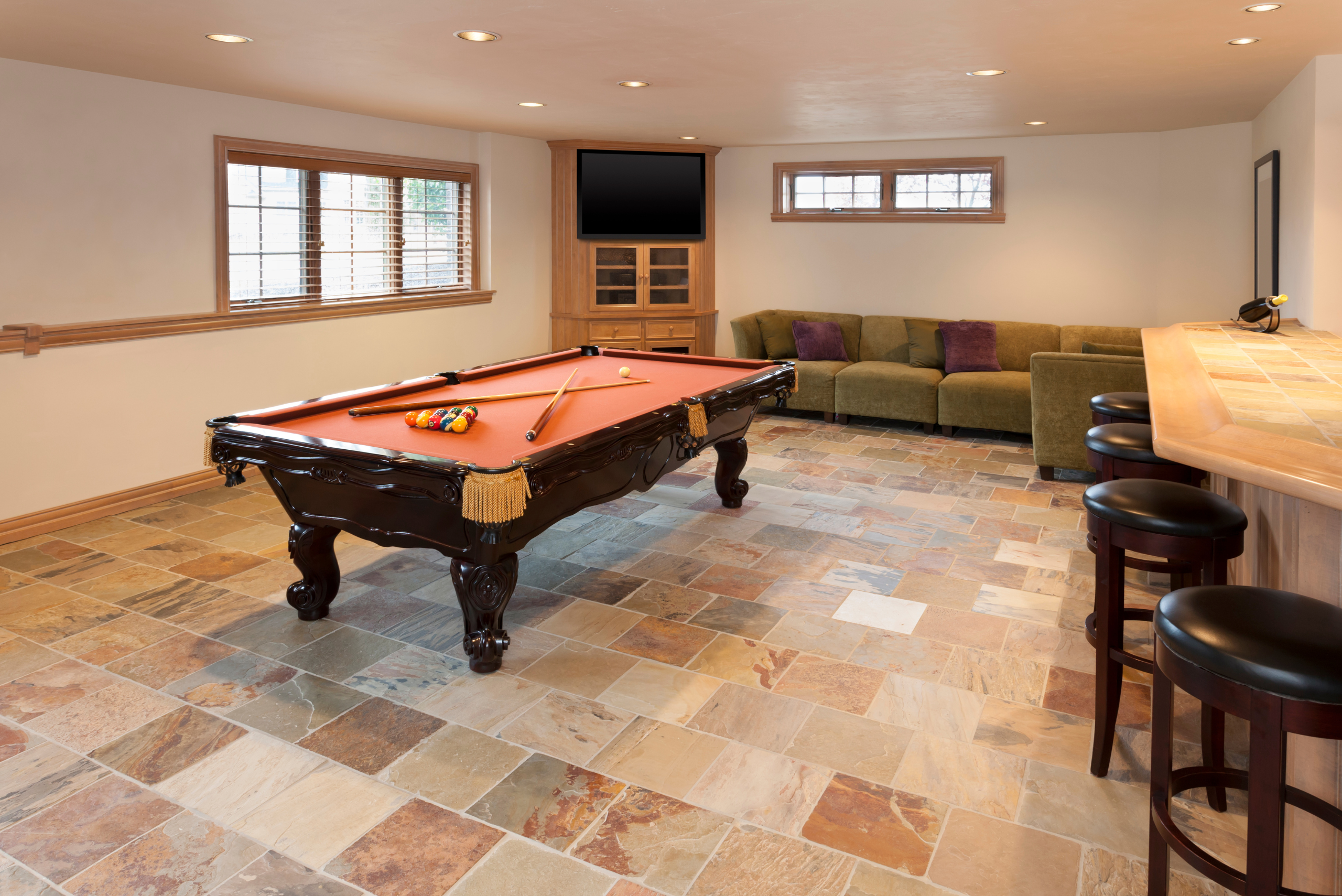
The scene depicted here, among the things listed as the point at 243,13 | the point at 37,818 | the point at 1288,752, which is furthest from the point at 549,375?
the point at 1288,752

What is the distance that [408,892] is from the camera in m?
2.12

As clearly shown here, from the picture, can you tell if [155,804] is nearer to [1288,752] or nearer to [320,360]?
[1288,752]

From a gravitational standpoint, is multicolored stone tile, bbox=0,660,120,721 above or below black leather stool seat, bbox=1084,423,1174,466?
below

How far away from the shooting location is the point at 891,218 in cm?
809

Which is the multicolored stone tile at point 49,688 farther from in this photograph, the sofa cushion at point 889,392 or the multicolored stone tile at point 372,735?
the sofa cushion at point 889,392

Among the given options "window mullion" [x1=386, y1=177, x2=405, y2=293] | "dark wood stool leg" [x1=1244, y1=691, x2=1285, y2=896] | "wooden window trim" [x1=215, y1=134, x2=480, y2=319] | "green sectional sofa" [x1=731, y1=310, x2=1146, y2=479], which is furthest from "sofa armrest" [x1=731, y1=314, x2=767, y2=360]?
"dark wood stool leg" [x1=1244, y1=691, x2=1285, y2=896]

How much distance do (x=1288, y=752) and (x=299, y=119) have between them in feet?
20.1

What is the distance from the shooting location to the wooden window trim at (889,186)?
7.70 meters

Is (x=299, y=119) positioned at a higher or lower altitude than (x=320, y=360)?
higher

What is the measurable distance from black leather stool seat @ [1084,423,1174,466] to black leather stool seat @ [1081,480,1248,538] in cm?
65

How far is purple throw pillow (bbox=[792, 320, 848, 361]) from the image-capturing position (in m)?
7.98

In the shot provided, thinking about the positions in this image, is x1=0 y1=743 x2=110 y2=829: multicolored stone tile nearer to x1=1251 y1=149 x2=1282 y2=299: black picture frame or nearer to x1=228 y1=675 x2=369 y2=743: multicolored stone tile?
x1=228 y1=675 x2=369 y2=743: multicolored stone tile

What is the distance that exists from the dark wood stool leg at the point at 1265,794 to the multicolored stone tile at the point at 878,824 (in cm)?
82

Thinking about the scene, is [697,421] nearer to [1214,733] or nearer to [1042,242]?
[1214,733]
